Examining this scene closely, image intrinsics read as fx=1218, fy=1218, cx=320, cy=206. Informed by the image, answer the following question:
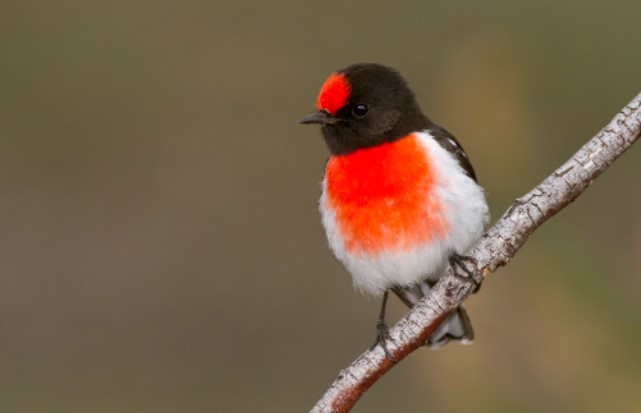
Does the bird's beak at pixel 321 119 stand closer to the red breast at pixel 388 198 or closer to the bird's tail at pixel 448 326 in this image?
the red breast at pixel 388 198

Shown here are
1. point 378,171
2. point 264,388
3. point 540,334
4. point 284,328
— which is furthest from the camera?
point 284,328

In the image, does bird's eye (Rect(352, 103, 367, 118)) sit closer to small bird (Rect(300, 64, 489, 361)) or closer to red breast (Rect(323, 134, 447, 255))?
small bird (Rect(300, 64, 489, 361))

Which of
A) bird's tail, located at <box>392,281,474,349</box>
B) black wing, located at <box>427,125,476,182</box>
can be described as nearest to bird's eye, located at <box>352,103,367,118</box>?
black wing, located at <box>427,125,476,182</box>

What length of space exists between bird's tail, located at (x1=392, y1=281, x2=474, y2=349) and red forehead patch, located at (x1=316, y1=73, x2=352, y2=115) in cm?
87

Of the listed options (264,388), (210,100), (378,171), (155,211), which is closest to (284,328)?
(264,388)

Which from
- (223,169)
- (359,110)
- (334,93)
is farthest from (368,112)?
(223,169)

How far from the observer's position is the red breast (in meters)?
4.64

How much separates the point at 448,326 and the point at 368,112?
0.98m

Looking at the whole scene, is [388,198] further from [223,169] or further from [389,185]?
[223,169]

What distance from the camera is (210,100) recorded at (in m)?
8.65

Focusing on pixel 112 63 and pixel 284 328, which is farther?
pixel 112 63

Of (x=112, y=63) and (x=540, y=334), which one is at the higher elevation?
(x=112, y=63)

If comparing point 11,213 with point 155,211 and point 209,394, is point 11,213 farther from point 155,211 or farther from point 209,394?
point 209,394

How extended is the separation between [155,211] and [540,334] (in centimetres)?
443
